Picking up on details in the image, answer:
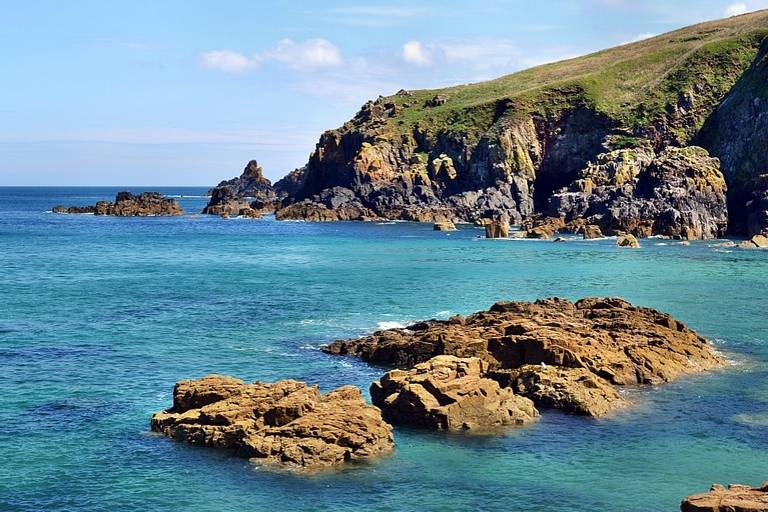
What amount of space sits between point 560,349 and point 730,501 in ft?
65.7

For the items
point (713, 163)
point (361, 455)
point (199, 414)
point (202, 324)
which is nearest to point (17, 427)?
point (199, 414)

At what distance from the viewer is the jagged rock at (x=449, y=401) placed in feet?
123

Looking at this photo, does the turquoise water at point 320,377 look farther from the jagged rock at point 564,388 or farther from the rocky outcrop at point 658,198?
the rocky outcrop at point 658,198

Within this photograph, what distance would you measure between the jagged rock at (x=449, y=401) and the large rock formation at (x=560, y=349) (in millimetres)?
3105

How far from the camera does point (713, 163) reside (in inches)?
5866

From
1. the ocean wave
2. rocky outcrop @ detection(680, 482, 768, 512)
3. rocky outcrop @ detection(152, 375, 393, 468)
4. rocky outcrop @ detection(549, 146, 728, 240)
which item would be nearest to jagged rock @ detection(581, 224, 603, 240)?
rocky outcrop @ detection(549, 146, 728, 240)

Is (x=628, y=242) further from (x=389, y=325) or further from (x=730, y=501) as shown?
(x=730, y=501)

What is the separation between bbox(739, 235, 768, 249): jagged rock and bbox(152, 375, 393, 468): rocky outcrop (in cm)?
9914

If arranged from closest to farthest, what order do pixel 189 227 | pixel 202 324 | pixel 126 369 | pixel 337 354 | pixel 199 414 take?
pixel 199 414, pixel 126 369, pixel 337 354, pixel 202 324, pixel 189 227

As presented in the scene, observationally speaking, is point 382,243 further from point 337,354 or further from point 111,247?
point 337,354

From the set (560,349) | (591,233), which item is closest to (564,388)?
(560,349)

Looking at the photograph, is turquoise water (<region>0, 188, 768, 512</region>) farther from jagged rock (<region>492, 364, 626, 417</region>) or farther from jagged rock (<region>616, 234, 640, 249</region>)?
jagged rock (<region>616, 234, 640, 249</region>)

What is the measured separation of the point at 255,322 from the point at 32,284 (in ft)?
106

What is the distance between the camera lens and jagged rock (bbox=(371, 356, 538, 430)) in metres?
37.3
